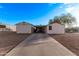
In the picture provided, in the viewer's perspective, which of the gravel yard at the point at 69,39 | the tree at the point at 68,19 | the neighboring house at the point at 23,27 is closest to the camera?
the gravel yard at the point at 69,39

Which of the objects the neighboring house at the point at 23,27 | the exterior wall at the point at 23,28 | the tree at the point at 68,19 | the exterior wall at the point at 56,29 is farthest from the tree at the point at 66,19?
the exterior wall at the point at 23,28

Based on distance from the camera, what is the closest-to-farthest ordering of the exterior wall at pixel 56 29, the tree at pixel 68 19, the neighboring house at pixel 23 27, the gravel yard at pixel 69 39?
1. the gravel yard at pixel 69 39
2. the tree at pixel 68 19
3. the exterior wall at pixel 56 29
4. the neighboring house at pixel 23 27

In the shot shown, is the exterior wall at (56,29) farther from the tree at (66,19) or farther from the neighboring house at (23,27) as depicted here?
the neighboring house at (23,27)

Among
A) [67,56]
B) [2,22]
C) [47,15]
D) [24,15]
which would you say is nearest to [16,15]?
[24,15]

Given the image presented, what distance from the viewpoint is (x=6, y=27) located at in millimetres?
6645

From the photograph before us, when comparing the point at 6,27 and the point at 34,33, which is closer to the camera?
the point at 6,27

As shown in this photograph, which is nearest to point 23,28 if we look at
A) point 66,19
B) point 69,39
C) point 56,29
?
point 56,29

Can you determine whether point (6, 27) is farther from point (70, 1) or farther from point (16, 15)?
point (70, 1)

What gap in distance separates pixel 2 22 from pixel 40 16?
5.40ft

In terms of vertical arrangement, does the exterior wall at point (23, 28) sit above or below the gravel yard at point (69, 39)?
above

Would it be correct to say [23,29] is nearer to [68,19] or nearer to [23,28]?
[23,28]

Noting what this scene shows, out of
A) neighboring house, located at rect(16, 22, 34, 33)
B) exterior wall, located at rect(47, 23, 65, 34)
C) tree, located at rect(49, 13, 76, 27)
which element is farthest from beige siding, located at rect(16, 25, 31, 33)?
tree, located at rect(49, 13, 76, 27)

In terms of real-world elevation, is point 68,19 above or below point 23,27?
above

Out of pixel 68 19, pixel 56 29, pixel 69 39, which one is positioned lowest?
pixel 69 39
